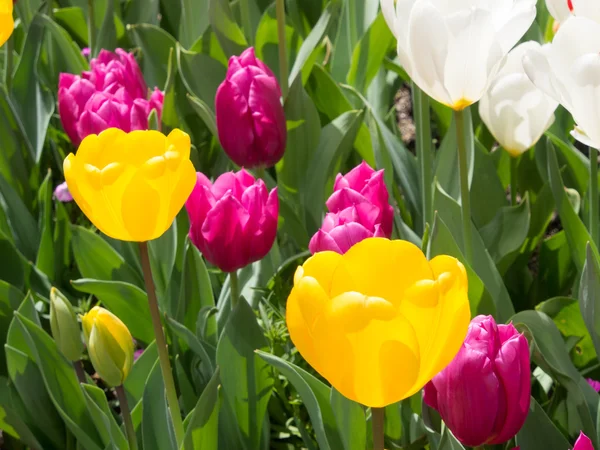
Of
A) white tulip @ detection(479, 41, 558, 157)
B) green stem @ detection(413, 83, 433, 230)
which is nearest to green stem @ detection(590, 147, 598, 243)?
white tulip @ detection(479, 41, 558, 157)

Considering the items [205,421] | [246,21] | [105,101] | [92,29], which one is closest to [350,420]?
[205,421]

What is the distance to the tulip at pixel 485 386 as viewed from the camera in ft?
2.43

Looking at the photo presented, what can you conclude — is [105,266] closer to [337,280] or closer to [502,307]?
[502,307]

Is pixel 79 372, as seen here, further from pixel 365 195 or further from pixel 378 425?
pixel 378 425

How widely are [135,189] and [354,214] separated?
0.23 meters

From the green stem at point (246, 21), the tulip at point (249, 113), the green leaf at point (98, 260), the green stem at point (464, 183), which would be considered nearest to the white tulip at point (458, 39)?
the green stem at point (464, 183)

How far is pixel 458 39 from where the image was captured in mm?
967

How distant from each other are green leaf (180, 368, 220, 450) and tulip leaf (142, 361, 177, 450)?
0.28ft

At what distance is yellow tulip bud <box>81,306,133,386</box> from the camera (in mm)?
855

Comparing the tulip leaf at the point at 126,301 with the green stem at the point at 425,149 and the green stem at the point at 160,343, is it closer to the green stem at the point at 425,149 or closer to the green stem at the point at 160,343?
the green stem at the point at 160,343

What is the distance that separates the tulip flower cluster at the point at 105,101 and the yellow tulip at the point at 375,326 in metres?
0.72

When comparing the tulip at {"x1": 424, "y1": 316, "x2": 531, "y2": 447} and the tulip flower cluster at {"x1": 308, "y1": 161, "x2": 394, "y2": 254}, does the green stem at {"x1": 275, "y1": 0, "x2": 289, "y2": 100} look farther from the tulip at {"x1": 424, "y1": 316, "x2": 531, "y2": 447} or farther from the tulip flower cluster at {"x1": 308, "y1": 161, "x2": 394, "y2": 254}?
the tulip at {"x1": 424, "y1": 316, "x2": 531, "y2": 447}

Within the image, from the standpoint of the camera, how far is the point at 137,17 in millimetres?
2041

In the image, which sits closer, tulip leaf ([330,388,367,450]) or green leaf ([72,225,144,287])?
tulip leaf ([330,388,367,450])
